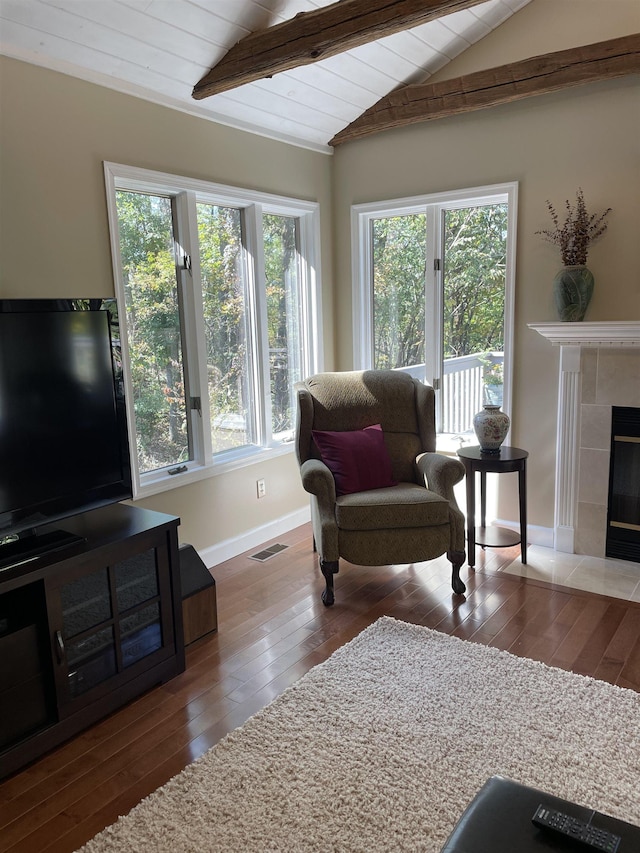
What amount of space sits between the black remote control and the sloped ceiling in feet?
9.76

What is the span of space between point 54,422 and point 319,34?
1984 mm

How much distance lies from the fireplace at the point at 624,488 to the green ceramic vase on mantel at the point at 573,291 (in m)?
0.56

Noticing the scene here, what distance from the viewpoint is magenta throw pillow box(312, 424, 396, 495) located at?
133 inches

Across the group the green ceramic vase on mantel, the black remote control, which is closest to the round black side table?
the green ceramic vase on mantel

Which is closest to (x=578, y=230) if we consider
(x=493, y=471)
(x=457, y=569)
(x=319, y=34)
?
(x=493, y=471)

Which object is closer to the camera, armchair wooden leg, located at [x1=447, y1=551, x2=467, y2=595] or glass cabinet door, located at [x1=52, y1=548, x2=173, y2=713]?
glass cabinet door, located at [x1=52, y1=548, x2=173, y2=713]

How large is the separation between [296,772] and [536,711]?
0.87 metres

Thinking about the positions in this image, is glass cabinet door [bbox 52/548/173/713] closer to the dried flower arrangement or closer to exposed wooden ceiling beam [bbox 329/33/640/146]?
the dried flower arrangement

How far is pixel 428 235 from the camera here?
414 centimetres

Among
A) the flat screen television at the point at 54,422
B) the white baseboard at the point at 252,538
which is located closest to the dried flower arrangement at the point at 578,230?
the white baseboard at the point at 252,538

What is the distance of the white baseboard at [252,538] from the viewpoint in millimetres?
3693

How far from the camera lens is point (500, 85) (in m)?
3.59

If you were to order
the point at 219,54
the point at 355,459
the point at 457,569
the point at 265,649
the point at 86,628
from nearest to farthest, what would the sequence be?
the point at 86,628 → the point at 265,649 → the point at 219,54 → the point at 457,569 → the point at 355,459

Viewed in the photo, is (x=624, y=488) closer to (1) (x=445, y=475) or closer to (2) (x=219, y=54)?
(1) (x=445, y=475)
